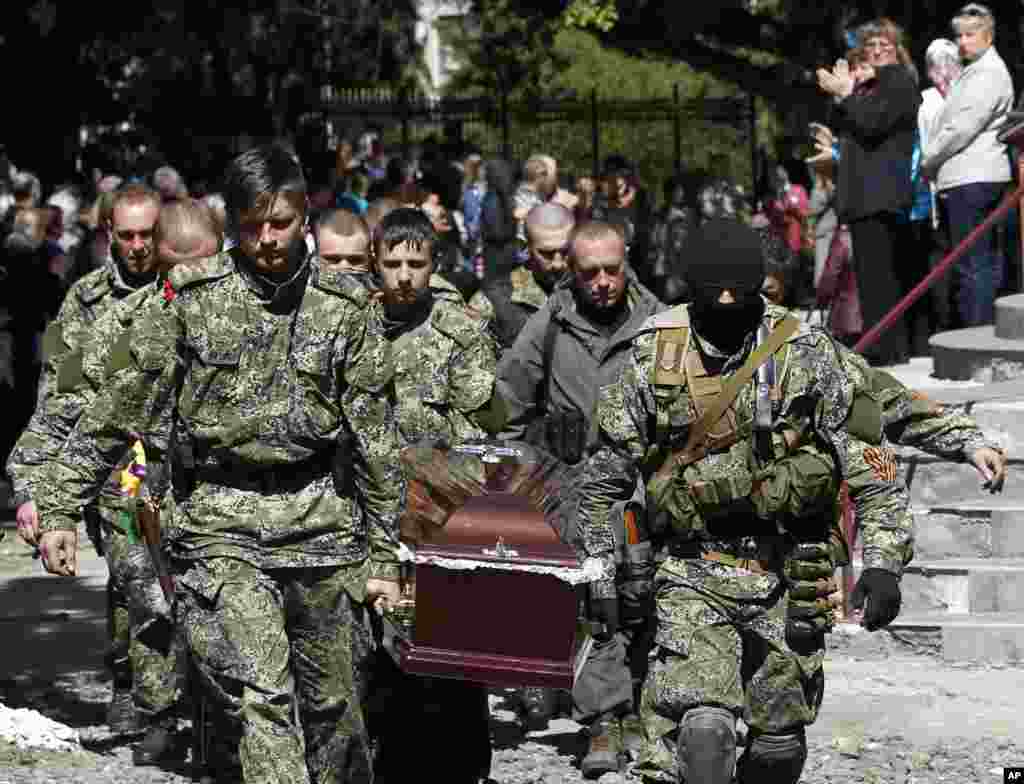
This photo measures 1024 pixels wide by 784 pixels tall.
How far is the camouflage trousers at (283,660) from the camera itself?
252 inches

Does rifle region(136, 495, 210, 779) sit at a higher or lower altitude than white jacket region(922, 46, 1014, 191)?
lower

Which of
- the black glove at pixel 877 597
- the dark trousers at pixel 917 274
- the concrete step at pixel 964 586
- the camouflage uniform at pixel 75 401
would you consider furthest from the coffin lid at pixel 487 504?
the dark trousers at pixel 917 274

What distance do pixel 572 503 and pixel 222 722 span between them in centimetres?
116

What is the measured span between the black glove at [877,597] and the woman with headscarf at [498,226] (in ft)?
37.3

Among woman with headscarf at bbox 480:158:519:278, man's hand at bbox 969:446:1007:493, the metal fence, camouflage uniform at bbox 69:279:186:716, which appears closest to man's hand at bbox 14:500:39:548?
A: camouflage uniform at bbox 69:279:186:716

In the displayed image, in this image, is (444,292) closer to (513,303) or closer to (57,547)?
(513,303)

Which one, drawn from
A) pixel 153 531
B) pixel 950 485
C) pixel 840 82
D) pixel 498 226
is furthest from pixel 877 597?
pixel 498 226

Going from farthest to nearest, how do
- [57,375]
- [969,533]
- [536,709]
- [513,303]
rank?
[969,533]
[513,303]
[536,709]
[57,375]

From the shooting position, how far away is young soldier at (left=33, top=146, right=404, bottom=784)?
652 cm

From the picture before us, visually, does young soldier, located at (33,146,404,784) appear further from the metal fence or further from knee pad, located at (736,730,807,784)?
the metal fence

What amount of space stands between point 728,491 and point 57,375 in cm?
309

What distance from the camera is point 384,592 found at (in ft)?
21.4

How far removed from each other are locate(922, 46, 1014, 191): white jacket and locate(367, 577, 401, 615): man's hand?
7.21 m

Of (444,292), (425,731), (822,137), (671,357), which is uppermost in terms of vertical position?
(822,137)
